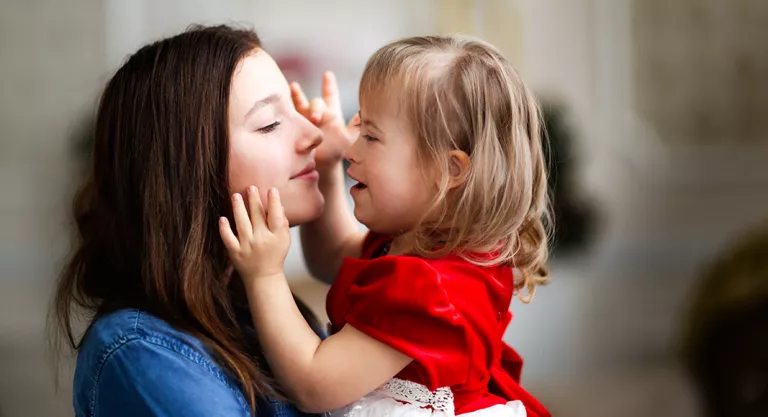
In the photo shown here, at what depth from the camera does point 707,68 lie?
265 cm

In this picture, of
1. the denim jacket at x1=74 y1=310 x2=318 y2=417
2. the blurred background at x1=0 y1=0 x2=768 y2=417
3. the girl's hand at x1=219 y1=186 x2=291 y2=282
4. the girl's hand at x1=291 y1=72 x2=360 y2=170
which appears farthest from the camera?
the blurred background at x1=0 y1=0 x2=768 y2=417

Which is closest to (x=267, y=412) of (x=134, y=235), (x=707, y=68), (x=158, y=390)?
(x=158, y=390)

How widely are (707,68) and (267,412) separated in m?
2.21

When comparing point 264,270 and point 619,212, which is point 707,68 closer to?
point 619,212

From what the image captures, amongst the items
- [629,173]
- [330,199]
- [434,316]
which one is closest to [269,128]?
[330,199]

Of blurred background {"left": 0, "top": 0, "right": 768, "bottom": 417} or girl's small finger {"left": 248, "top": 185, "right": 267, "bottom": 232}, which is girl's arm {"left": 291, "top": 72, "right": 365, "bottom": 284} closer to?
girl's small finger {"left": 248, "top": 185, "right": 267, "bottom": 232}

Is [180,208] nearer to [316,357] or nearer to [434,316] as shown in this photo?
[316,357]

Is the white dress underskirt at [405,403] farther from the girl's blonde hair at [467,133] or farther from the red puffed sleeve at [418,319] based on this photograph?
the girl's blonde hair at [467,133]

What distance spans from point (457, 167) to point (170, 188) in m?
0.41

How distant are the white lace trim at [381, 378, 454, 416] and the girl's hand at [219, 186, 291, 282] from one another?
0.23 metres

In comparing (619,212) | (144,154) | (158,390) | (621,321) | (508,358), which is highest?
(144,154)

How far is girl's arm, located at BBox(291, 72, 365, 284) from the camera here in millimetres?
1349

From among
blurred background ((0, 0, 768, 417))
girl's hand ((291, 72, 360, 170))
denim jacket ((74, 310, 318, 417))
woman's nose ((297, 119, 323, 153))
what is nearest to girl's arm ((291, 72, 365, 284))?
girl's hand ((291, 72, 360, 170))

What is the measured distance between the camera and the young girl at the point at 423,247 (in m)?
0.97
